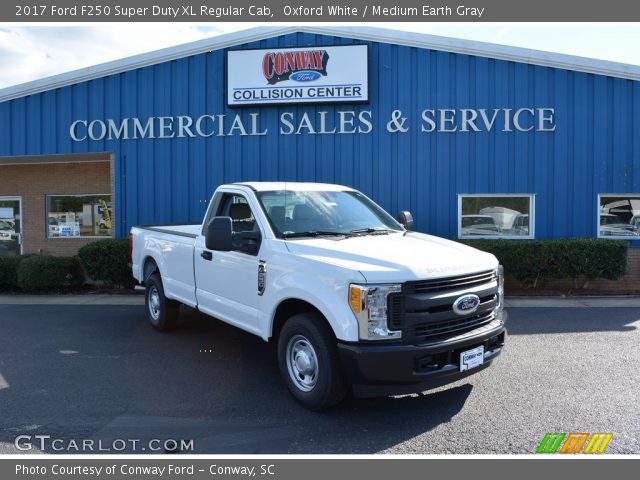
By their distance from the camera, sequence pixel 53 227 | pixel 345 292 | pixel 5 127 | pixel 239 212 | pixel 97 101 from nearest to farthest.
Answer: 1. pixel 345 292
2. pixel 239 212
3. pixel 97 101
4. pixel 5 127
5. pixel 53 227

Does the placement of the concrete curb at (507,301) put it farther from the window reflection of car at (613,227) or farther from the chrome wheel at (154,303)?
the chrome wheel at (154,303)

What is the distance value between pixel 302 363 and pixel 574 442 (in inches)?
85.5

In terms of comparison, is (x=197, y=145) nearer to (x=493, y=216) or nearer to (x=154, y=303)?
(x=154, y=303)

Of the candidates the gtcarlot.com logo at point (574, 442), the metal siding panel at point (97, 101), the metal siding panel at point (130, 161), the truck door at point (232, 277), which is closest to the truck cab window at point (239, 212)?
the truck door at point (232, 277)

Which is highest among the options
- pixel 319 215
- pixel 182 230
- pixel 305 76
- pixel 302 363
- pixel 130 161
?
pixel 305 76

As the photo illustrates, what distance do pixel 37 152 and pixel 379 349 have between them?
40.1 feet

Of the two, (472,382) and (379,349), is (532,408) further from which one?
(379,349)

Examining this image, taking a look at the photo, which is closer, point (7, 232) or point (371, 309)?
point (371, 309)

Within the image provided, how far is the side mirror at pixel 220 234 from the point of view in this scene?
502 cm

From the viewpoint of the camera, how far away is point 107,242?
11602 millimetres

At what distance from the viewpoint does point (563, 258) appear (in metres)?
10.4

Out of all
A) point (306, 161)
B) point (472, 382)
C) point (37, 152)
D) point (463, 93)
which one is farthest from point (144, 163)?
point (472, 382)

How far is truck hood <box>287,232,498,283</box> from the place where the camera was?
13.8ft

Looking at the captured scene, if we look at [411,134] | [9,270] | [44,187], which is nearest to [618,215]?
[411,134]
